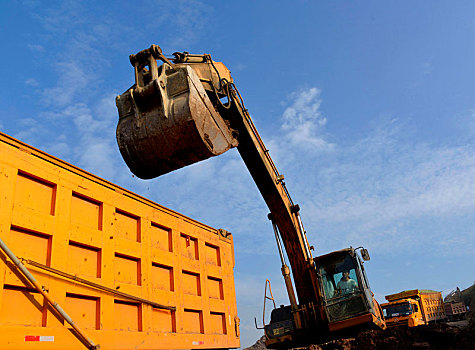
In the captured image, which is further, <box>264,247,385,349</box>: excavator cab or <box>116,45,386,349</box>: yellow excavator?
<box>264,247,385,349</box>: excavator cab

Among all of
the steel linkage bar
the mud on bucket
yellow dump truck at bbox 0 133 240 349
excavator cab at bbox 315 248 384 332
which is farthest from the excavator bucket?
excavator cab at bbox 315 248 384 332

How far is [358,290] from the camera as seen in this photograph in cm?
652

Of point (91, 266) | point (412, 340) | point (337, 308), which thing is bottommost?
point (412, 340)

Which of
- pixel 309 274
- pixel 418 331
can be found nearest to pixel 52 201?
pixel 309 274

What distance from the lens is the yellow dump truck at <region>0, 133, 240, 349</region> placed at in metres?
3.36

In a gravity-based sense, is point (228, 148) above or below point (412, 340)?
above

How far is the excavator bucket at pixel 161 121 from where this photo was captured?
3.60 metres

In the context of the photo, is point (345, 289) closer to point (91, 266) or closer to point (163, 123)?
point (91, 266)

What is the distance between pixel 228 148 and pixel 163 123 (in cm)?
96

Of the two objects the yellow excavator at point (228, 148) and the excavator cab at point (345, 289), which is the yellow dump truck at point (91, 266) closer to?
the yellow excavator at point (228, 148)

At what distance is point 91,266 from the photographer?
157 inches

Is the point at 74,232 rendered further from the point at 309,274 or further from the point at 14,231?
the point at 309,274

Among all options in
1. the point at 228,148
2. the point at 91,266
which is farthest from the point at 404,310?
the point at 91,266

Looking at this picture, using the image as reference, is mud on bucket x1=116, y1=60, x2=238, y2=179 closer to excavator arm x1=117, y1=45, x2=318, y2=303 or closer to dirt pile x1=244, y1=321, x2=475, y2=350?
excavator arm x1=117, y1=45, x2=318, y2=303
